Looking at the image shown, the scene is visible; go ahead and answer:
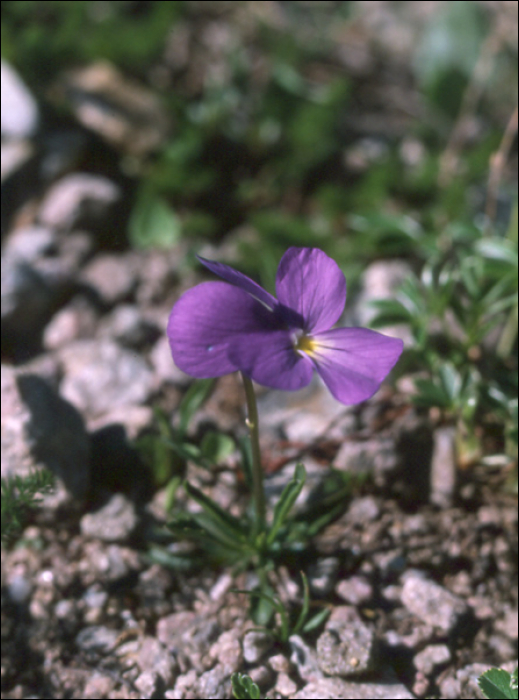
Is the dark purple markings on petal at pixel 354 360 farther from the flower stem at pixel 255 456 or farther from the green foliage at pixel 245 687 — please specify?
the green foliage at pixel 245 687

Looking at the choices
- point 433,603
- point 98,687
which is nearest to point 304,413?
point 433,603

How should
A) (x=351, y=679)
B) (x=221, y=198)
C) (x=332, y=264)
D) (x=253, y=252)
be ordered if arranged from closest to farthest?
(x=332, y=264), (x=351, y=679), (x=253, y=252), (x=221, y=198)

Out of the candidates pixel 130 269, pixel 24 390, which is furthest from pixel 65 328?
pixel 24 390

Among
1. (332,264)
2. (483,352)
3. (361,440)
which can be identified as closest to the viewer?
(332,264)

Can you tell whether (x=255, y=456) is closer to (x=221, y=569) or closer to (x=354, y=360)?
(x=354, y=360)

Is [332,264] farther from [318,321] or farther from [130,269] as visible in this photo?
[130,269]
